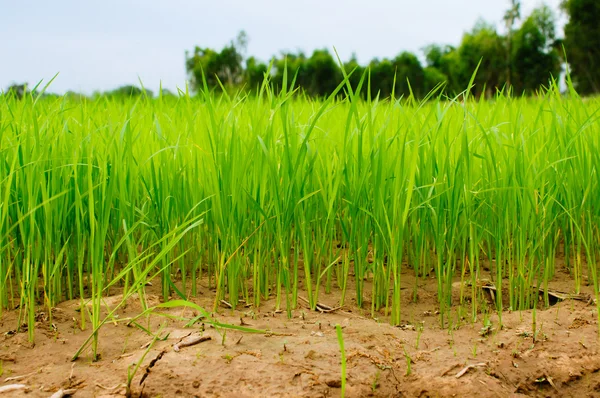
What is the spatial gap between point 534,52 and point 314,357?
22.1 m

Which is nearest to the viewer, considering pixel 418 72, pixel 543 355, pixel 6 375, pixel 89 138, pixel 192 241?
pixel 6 375

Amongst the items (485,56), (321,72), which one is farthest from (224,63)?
(485,56)

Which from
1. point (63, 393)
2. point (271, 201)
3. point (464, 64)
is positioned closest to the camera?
point (63, 393)

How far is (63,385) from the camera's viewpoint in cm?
132

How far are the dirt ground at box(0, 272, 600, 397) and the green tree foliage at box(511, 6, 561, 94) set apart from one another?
19.4 m

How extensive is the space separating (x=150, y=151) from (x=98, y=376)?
3.14ft

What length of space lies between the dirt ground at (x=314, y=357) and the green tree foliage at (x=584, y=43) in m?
18.2

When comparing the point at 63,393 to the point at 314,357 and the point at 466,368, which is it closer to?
the point at 314,357

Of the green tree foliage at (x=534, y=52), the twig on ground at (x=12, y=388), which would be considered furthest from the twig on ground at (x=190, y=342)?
the green tree foliage at (x=534, y=52)

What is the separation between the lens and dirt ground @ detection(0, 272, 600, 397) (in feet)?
4.29

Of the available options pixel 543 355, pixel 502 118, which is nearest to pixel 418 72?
pixel 502 118

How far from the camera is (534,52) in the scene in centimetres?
2089

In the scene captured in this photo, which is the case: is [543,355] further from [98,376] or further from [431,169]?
[98,376]

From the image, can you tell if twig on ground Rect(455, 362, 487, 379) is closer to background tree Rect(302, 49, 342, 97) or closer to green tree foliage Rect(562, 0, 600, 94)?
background tree Rect(302, 49, 342, 97)
